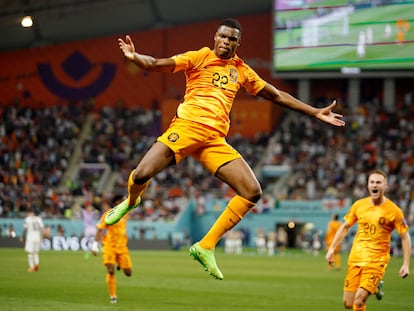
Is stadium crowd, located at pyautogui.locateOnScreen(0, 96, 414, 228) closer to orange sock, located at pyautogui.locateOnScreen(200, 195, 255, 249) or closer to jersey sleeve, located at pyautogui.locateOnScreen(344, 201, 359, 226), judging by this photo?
jersey sleeve, located at pyautogui.locateOnScreen(344, 201, 359, 226)

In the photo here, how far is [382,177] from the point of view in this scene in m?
14.1

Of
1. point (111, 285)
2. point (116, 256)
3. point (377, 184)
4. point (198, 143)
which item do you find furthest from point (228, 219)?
point (116, 256)

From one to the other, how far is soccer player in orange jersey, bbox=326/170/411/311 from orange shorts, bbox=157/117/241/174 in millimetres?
3458

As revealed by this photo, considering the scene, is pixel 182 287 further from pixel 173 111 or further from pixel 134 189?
pixel 173 111

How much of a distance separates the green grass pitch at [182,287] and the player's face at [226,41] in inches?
346

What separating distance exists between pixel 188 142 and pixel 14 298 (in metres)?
10.6

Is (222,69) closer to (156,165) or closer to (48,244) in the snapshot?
(156,165)

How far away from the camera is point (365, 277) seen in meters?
14.2

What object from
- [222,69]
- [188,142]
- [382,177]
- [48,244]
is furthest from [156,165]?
[48,244]

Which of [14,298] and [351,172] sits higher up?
[351,172]

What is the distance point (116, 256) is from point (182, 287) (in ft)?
13.6

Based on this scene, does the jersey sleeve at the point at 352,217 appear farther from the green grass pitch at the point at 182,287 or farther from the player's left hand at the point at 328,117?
the green grass pitch at the point at 182,287

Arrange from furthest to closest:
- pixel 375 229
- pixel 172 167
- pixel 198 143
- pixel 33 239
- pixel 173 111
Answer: pixel 173 111, pixel 172 167, pixel 33 239, pixel 375 229, pixel 198 143

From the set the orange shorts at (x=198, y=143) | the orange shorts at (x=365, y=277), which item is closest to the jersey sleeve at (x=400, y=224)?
the orange shorts at (x=365, y=277)
